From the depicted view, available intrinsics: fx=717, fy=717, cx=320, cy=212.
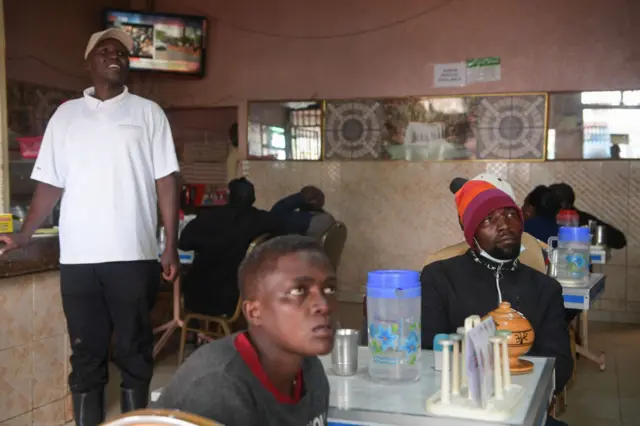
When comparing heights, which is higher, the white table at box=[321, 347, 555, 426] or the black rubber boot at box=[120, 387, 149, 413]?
the white table at box=[321, 347, 555, 426]

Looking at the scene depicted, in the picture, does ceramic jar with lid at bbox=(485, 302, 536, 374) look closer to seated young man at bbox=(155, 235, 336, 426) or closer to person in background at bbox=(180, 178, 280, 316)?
seated young man at bbox=(155, 235, 336, 426)

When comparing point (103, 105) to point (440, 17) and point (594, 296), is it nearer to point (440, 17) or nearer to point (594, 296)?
point (594, 296)

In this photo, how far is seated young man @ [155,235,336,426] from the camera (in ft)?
3.59

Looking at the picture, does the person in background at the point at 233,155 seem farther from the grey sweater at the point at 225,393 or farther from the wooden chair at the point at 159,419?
the wooden chair at the point at 159,419

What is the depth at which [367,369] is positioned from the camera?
5.57ft

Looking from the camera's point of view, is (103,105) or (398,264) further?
(398,264)

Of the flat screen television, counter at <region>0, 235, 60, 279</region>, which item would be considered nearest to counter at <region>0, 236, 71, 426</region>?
counter at <region>0, 235, 60, 279</region>

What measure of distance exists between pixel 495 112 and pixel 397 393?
5.51 meters

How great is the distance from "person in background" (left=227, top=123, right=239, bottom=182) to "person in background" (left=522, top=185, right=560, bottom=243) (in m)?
3.64

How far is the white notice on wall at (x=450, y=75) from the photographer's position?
21.9 feet

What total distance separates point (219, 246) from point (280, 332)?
3.01 meters

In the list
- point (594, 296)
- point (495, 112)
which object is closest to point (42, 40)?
point (495, 112)

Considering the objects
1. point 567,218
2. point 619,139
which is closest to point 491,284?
point 567,218

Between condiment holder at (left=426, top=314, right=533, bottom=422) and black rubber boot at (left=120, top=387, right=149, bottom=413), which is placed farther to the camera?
black rubber boot at (left=120, top=387, right=149, bottom=413)
